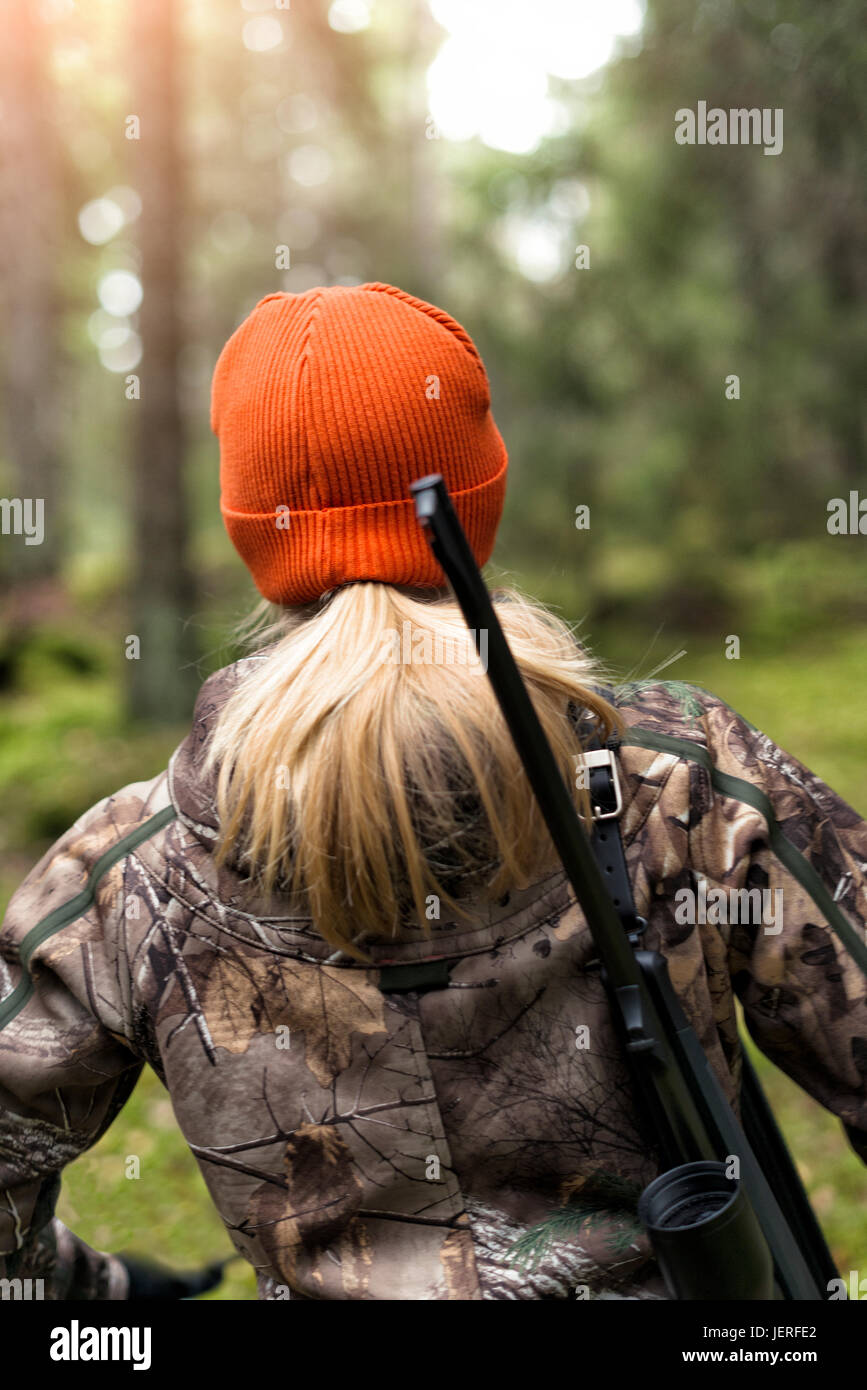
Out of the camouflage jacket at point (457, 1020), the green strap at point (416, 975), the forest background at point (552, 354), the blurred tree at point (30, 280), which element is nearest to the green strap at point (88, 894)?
the camouflage jacket at point (457, 1020)

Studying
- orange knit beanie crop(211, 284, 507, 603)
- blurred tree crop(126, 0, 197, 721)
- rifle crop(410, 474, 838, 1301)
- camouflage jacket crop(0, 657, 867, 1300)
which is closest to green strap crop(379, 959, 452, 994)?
camouflage jacket crop(0, 657, 867, 1300)

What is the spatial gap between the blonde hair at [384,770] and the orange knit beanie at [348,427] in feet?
0.41

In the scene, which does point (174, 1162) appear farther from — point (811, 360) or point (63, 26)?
point (63, 26)

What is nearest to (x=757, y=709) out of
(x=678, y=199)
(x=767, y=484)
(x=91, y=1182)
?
(x=767, y=484)

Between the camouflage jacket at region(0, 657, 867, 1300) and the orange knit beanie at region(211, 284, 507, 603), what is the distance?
0.21 meters

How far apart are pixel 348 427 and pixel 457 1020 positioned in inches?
29.7

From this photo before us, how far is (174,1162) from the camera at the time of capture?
14.2 feet

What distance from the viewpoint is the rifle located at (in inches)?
43.3

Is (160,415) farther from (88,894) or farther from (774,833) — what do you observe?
(774,833)

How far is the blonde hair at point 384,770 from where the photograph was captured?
1192 millimetres

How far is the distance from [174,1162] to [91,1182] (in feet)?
8.72

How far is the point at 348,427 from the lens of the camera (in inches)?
53.3

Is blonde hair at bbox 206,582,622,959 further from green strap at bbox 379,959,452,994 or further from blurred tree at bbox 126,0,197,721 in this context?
blurred tree at bbox 126,0,197,721

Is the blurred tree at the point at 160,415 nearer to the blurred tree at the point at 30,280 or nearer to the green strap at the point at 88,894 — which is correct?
the blurred tree at the point at 30,280
